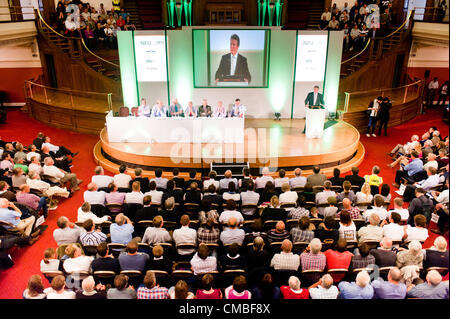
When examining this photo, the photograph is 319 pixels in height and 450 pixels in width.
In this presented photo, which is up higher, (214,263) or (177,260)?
(214,263)

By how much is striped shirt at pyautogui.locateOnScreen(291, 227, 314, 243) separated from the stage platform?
12.3ft

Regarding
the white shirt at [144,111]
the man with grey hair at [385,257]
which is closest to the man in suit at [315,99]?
the white shirt at [144,111]

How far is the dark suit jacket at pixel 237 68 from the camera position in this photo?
10570 millimetres

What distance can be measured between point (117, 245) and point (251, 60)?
296 inches

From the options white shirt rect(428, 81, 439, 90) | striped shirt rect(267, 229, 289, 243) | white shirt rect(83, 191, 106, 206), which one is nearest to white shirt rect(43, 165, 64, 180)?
white shirt rect(83, 191, 106, 206)

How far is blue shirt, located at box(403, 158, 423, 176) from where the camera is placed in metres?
7.42

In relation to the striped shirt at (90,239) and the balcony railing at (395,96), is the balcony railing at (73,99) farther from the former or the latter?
the balcony railing at (395,96)

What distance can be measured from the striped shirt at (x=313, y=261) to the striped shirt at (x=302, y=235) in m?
0.47

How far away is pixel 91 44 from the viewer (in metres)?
13.8

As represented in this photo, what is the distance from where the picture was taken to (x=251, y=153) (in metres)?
8.54

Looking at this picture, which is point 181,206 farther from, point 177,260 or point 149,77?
point 149,77

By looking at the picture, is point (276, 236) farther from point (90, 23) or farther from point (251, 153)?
point (90, 23)

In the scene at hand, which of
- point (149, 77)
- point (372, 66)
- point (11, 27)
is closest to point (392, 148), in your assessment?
point (372, 66)

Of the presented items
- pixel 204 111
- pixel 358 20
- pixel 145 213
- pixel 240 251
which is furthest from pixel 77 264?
pixel 358 20
